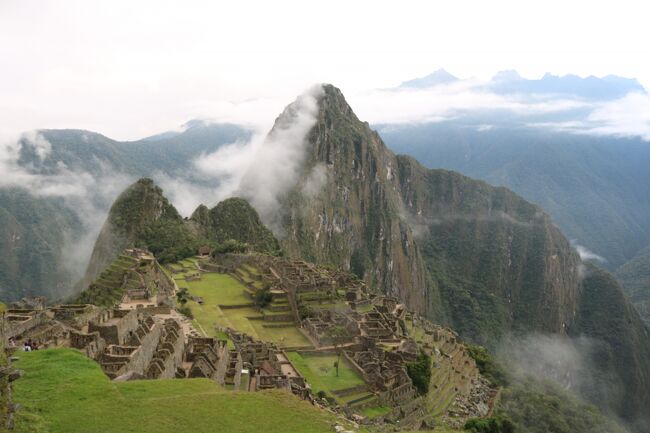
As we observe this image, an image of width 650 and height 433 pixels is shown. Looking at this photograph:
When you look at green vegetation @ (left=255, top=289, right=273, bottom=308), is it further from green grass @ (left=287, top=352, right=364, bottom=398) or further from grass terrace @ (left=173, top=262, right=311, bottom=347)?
green grass @ (left=287, top=352, right=364, bottom=398)

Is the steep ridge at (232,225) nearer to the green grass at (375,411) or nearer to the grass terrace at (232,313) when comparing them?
the grass terrace at (232,313)

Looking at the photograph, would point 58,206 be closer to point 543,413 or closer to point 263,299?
point 263,299

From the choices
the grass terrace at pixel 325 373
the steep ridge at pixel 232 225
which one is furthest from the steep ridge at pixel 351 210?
the grass terrace at pixel 325 373

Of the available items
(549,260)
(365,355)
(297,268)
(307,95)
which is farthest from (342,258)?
(365,355)

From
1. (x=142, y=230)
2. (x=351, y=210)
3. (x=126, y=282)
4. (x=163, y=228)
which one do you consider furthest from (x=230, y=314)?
(x=351, y=210)

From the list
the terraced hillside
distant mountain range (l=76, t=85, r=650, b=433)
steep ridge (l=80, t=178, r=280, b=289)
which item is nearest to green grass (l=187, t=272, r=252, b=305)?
the terraced hillside

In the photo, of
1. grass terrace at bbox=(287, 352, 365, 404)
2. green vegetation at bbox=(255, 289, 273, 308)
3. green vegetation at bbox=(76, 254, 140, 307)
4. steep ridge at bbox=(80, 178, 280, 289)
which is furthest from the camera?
steep ridge at bbox=(80, 178, 280, 289)
